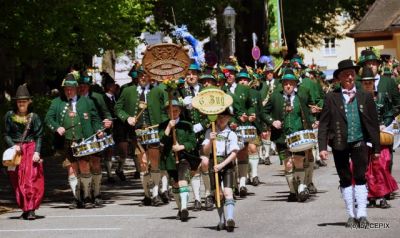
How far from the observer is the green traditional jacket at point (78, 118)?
1803cm

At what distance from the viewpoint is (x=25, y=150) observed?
17.1 m

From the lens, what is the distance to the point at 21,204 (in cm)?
1697

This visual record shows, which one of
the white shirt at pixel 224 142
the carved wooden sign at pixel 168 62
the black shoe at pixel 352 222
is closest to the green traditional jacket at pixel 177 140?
the carved wooden sign at pixel 168 62

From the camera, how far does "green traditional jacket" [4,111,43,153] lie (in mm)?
17125

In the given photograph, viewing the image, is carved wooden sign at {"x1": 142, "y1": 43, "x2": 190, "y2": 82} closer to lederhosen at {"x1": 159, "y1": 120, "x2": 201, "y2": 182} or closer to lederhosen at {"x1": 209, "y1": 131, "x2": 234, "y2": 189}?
lederhosen at {"x1": 159, "y1": 120, "x2": 201, "y2": 182}

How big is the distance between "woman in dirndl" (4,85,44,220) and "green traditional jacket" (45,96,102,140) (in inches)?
29.5

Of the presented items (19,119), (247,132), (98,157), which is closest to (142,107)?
(98,157)

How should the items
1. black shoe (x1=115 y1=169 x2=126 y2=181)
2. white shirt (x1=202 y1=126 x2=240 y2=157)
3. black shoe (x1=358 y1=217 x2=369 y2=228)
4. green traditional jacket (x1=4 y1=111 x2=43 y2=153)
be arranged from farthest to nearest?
black shoe (x1=115 y1=169 x2=126 y2=181), green traditional jacket (x1=4 y1=111 x2=43 y2=153), white shirt (x1=202 y1=126 x2=240 y2=157), black shoe (x1=358 y1=217 x2=369 y2=228)

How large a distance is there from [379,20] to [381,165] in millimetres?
39310

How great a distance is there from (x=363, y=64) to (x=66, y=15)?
6615mm

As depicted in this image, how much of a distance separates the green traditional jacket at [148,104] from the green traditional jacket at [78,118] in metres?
0.84

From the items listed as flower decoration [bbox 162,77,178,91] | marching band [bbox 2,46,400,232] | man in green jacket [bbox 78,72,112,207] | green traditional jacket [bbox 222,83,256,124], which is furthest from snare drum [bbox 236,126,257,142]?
flower decoration [bbox 162,77,178,91]

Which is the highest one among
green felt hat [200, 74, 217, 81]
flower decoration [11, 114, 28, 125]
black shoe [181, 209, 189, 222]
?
green felt hat [200, 74, 217, 81]

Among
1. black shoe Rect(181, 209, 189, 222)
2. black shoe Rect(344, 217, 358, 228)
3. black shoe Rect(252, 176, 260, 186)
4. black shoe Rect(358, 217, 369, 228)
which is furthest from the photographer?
black shoe Rect(252, 176, 260, 186)
